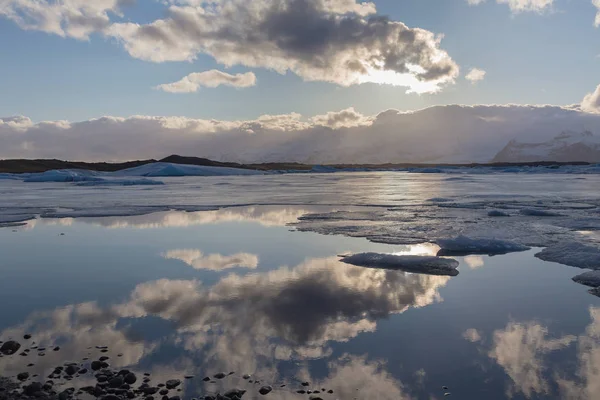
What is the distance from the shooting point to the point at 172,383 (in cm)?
294

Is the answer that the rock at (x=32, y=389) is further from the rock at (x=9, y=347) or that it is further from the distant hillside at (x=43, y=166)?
the distant hillside at (x=43, y=166)

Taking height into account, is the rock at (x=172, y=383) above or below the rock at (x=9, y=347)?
below

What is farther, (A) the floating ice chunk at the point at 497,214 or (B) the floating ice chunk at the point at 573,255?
(A) the floating ice chunk at the point at 497,214

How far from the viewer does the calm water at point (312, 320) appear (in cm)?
311

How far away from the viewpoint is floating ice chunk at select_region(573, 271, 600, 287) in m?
5.40

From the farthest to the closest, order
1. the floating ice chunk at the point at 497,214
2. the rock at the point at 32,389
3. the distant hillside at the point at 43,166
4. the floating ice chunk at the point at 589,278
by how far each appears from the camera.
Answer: the distant hillside at the point at 43,166 < the floating ice chunk at the point at 497,214 < the floating ice chunk at the point at 589,278 < the rock at the point at 32,389

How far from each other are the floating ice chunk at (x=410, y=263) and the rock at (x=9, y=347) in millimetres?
4253

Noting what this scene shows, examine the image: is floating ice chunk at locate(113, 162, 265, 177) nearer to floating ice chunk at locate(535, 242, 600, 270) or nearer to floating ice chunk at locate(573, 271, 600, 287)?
floating ice chunk at locate(535, 242, 600, 270)

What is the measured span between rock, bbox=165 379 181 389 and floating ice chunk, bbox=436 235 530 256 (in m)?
5.41

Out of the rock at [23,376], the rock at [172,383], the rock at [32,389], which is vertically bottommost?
the rock at [172,383]

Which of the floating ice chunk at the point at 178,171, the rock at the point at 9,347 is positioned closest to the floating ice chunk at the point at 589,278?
the rock at the point at 9,347

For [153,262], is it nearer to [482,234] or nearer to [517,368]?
[517,368]

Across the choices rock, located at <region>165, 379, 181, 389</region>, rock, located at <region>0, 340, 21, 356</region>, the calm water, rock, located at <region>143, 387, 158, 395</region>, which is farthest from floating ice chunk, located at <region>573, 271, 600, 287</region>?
rock, located at <region>0, 340, 21, 356</region>

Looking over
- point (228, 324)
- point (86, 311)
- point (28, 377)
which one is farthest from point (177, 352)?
point (86, 311)
